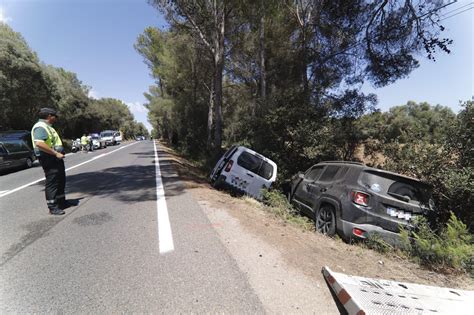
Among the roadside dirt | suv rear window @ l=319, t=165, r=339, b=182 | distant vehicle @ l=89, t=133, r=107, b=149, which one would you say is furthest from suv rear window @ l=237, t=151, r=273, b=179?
distant vehicle @ l=89, t=133, r=107, b=149

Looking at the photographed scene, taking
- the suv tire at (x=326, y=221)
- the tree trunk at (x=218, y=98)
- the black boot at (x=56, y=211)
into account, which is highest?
the tree trunk at (x=218, y=98)

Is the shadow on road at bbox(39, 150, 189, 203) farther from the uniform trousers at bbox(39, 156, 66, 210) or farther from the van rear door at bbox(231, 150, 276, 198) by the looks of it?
the van rear door at bbox(231, 150, 276, 198)

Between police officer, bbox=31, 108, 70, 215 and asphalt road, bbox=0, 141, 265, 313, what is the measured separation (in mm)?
362

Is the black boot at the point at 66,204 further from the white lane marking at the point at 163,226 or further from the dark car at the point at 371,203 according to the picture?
the dark car at the point at 371,203

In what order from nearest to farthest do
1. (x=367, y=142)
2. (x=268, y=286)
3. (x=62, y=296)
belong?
(x=62, y=296) < (x=268, y=286) < (x=367, y=142)

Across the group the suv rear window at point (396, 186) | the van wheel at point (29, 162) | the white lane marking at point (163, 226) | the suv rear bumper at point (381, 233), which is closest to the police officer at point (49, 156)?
the white lane marking at point (163, 226)

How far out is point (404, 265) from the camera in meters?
4.71

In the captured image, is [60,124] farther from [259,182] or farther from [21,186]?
[259,182]

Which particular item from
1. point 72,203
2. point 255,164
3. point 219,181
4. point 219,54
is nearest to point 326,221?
point 255,164

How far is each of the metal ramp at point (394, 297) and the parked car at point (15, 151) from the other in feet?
47.6

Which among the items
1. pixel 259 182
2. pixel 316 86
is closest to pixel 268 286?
pixel 259 182

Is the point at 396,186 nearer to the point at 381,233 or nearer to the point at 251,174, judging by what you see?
the point at 381,233

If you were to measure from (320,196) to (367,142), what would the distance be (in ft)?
26.3

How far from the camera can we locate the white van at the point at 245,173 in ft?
32.2
